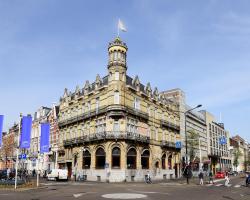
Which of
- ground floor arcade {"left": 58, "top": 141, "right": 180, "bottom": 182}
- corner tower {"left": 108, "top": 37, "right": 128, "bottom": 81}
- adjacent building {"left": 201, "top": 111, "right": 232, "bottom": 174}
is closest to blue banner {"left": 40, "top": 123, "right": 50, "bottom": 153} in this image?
ground floor arcade {"left": 58, "top": 141, "right": 180, "bottom": 182}

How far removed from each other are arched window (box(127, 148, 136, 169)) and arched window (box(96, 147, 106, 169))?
4.13 metres

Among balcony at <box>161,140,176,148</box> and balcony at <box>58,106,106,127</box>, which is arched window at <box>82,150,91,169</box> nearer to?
balcony at <box>58,106,106,127</box>

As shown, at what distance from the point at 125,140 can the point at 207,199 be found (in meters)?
29.3

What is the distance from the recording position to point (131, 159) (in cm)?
5169

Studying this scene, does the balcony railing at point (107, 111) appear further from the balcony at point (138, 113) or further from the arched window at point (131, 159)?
the arched window at point (131, 159)

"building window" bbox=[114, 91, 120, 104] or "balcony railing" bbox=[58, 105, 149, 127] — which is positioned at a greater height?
"building window" bbox=[114, 91, 120, 104]

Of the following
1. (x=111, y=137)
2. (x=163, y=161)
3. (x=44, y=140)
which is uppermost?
(x=111, y=137)

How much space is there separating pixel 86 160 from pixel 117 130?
9.28 meters

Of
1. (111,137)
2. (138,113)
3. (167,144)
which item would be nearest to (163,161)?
(167,144)

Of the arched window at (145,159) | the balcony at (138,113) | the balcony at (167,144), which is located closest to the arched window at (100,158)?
the arched window at (145,159)

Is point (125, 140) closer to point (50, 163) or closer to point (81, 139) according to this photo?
point (81, 139)

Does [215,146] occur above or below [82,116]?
below

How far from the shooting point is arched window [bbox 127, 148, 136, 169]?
2007 inches

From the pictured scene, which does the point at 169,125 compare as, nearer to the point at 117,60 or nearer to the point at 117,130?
the point at 117,130
